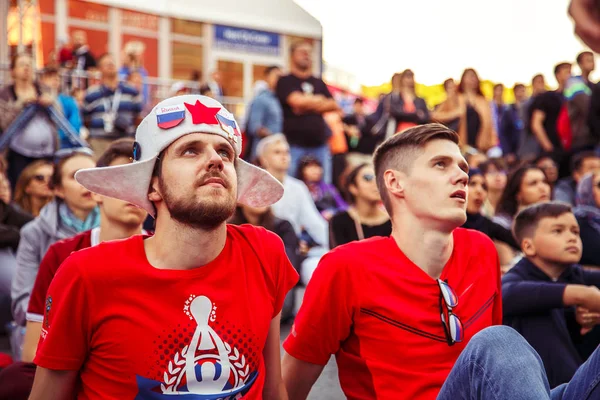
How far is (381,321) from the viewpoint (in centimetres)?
302

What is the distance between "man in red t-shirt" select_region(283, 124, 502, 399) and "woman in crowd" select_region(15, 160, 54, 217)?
175 inches

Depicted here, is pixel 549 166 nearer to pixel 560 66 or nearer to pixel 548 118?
pixel 548 118

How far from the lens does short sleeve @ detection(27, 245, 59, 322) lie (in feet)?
11.8

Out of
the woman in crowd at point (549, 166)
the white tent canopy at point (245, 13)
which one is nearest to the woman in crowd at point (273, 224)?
the woman in crowd at point (549, 166)

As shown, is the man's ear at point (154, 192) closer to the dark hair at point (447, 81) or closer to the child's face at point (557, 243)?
the child's face at point (557, 243)

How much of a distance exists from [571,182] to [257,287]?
7.54 metres

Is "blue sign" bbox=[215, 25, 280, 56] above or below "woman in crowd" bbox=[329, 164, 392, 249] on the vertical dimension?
above

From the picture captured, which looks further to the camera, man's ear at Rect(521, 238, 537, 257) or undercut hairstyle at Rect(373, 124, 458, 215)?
man's ear at Rect(521, 238, 537, 257)

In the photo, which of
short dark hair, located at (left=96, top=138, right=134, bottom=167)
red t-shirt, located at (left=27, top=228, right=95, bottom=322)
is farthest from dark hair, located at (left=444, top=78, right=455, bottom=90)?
red t-shirt, located at (left=27, top=228, right=95, bottom=322)

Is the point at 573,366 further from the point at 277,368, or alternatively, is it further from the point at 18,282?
the point at 18,282

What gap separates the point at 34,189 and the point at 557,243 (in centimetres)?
460

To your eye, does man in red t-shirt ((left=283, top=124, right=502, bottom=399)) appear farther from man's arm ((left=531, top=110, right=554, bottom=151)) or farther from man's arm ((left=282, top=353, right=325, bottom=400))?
man's arm ((left=531, top=110, right=554, bottom=151))

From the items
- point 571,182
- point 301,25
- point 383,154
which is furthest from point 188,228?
point 301,25

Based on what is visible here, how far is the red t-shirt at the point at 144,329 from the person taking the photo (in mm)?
2469
